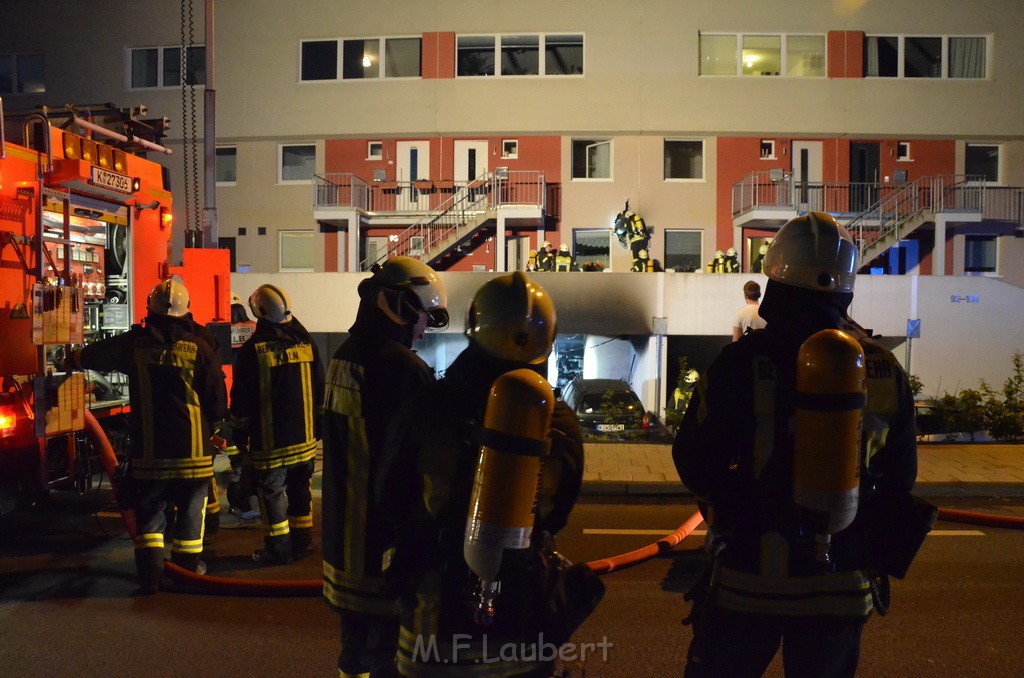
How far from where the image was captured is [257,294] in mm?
5336

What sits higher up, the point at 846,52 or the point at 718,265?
the point at 846,52

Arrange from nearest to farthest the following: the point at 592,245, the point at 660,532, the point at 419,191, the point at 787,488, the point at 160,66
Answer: the point at 787,488 → the point at 660,532 → the point at 592,245 → the point at 419,191 → the point at 160,66

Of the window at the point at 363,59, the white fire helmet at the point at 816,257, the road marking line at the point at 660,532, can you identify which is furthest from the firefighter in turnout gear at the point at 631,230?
the white fire helmet at the point at 816,257

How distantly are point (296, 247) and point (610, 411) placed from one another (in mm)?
14695

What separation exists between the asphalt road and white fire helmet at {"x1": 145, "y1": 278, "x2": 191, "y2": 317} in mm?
1792

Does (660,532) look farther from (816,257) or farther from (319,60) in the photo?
(319,60)

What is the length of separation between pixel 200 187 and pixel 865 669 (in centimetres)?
2316

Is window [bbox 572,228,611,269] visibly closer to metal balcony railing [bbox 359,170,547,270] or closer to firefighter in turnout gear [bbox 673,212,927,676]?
metal balcony railing [bbox 359,170,547,270]

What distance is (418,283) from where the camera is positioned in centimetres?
274

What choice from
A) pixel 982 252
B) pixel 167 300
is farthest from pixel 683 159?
pixel 167 300

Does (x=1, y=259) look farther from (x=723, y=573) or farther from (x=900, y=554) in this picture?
(x=900, y=554)

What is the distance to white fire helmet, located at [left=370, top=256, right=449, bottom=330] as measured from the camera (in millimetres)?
2736

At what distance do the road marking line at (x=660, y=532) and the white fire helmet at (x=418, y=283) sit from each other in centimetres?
411

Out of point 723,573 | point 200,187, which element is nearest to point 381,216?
point 200,187
